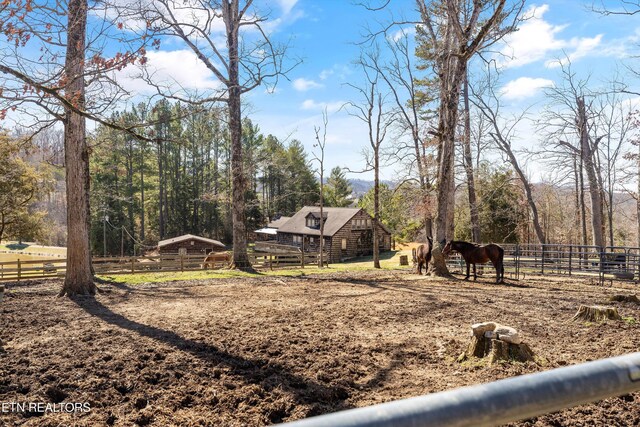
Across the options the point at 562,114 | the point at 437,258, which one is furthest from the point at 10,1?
the point at 562,114

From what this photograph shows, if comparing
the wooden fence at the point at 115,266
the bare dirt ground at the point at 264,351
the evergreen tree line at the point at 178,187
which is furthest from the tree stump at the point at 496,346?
the evergreen tree line at the point at 178,187

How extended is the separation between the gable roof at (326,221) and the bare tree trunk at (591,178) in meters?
21.9

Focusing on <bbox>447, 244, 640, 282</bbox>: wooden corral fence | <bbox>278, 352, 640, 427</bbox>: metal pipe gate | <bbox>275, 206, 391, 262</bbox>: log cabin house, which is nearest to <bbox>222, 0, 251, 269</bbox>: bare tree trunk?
<bbox>447, 244, 640, 282</bbox>: wooden corral fence

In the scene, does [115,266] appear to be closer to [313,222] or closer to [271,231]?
[313,222]

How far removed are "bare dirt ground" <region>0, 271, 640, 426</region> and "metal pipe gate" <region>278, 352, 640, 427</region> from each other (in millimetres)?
3341

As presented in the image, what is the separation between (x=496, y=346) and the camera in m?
5.60

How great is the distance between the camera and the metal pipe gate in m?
0.88

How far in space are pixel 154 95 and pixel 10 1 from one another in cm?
518

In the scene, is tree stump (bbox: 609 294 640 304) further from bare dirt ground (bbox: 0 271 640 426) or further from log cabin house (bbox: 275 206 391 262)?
log cabin house (bbox: 275 206 391 262)

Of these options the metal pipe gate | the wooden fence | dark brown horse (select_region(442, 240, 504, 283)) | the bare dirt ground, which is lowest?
the bare dirt ground

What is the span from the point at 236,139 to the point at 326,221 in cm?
2391

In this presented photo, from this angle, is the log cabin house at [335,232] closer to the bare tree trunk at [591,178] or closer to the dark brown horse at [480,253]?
the bare tree trunk at [591,178]

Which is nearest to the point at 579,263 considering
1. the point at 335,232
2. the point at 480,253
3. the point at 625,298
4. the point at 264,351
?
the point at 480,253

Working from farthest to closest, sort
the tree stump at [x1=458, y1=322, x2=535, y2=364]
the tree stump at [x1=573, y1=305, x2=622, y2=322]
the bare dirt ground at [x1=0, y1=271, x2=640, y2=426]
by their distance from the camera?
the tree stump at [x1=573, y1=305, x2=622, y2=322], the tree stump at [x1=458, y1=322, x2=535, y2=364], the bare dirt ground at [x1=0, y1=271, x2=640, y2=426]
